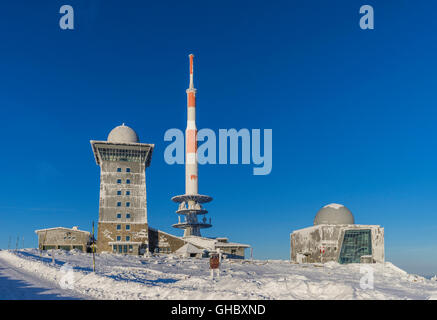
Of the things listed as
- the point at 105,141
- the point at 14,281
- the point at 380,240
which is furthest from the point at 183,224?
the point at 14,281

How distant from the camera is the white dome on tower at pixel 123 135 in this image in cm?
7269

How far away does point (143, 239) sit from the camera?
68.4m

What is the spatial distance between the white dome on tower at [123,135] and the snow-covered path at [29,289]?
4651 cm

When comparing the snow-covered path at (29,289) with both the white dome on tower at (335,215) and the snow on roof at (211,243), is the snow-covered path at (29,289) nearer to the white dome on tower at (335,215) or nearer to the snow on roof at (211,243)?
the snow on roof at (211,243)

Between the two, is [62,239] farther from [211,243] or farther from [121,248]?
[211,243]

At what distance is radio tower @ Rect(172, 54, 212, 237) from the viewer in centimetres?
8936

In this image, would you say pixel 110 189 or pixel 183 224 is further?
pixel 183 224

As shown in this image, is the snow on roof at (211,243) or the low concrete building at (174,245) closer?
the low concrete building at (174,245)

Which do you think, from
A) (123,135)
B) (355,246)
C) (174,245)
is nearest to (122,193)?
(123,135)

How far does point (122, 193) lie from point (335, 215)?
130 feet

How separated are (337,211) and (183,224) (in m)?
36.2

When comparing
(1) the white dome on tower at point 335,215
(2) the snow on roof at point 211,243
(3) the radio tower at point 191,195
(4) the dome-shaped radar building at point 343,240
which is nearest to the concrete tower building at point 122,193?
(2) the snow on roof at point 211,243

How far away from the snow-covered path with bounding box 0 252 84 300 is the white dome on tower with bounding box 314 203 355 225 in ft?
179
